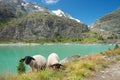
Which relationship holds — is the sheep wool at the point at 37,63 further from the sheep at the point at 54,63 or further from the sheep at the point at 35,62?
the sheep at the point at 54,63

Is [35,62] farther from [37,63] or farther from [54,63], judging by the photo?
[54,63]

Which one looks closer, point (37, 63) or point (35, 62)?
point (35, 62)

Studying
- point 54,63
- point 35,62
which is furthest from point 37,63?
point 54,63

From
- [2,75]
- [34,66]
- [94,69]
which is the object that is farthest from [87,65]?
[2,75]

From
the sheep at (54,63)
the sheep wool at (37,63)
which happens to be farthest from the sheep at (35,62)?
the sheep at (54,63)

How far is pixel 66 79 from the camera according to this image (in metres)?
12.8

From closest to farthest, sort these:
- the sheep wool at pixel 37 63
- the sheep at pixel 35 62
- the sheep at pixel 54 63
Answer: the sheep at pixel 35 62 < the sheep wool at pixel 37 63 < the sheep at pixel 54 63

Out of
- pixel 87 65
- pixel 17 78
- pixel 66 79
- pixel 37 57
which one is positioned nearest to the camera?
pixel 17 78

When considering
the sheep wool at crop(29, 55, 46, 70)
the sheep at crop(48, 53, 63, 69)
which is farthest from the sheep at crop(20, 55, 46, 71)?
the sheep at crop(48, 53, 63, 69)

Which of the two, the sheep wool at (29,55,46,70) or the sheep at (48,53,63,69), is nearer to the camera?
the sheep wool at (29,55,46,70)

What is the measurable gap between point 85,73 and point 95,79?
2.62ft

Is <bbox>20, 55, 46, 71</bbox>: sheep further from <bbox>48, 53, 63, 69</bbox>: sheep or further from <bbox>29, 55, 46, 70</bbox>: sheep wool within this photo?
<bbox>48, 53, 63, 69</bbox>: sheep

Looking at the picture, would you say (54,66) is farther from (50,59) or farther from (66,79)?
(66,79)

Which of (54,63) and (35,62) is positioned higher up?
(35,62)
